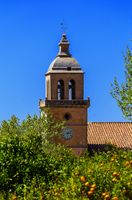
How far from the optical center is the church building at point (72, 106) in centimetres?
7144

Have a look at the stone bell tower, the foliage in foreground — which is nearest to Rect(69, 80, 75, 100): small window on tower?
the stone bell tower

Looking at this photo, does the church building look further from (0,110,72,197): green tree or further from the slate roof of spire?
(0,110,72,197): green tree

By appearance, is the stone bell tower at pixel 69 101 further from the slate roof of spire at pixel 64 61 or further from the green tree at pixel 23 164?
the green tree at pixel 23 164

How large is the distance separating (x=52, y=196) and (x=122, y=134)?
60877mm

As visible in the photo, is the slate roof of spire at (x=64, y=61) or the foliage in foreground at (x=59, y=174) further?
the slate roof of spire at (x=64, y=61)

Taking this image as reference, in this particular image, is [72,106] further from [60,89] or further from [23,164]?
[23,164]

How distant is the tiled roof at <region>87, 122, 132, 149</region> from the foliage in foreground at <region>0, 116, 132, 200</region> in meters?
52.3

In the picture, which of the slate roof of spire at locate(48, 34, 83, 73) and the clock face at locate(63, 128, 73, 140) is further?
the slate roof of spire at locate(48, 34, 83, 73)

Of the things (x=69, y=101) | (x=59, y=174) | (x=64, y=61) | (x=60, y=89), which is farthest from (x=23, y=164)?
(x=64, y=61)

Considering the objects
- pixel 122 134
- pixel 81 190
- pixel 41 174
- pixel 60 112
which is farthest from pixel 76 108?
pixel 81 190

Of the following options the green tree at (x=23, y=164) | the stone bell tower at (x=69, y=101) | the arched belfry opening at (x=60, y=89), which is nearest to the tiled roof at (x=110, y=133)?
the stone bell tower at (x=69, y=101)

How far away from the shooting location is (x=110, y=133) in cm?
7500

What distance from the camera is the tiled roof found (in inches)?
2894

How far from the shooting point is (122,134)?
7531 cm
